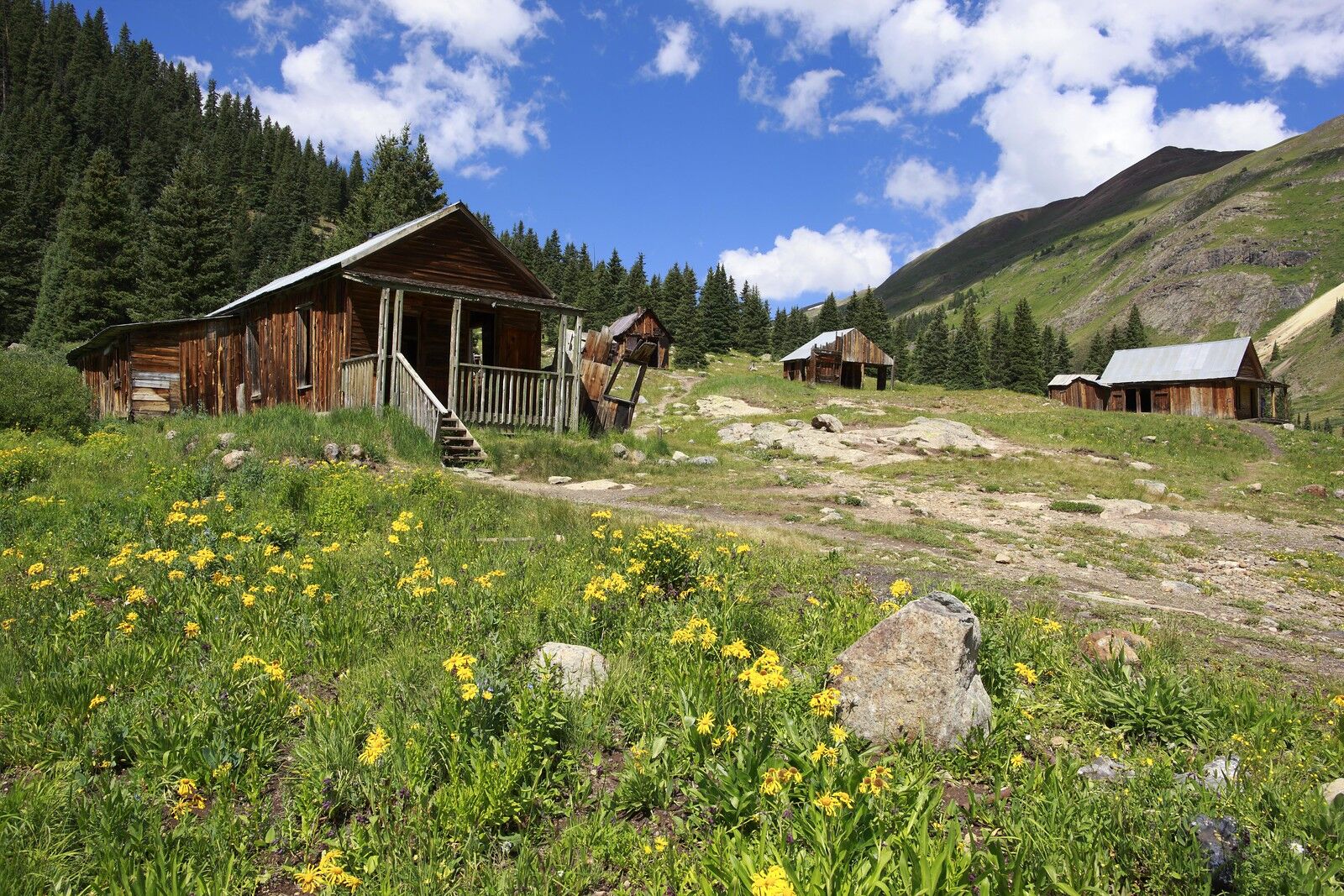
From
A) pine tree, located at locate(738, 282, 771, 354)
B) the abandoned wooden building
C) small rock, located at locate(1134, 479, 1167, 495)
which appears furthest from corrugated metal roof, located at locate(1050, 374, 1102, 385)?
small rock, located at locate(1134, 479, 1167, 495)

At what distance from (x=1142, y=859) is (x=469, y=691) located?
3162mm

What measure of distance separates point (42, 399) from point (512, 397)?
965cm

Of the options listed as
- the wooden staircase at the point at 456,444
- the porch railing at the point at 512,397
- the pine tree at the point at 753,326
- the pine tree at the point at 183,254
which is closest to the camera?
the wooden staircase at the point at 456,444

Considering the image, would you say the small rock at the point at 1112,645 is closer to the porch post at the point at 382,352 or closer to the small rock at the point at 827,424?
the porch post at the point at 382,352

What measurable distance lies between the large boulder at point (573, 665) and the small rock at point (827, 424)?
74.6 ft

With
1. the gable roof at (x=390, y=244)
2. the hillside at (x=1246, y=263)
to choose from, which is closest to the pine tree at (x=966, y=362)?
the gable roof at (x=390, y=244)

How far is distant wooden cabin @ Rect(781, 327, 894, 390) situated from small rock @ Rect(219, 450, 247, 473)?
4399cm

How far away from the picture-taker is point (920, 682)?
3.83m

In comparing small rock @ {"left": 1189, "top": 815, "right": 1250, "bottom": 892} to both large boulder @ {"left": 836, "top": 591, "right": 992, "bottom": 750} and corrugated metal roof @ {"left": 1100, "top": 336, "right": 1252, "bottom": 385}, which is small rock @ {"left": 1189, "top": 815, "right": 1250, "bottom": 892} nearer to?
large boulder @ {"left": 836, "top": 591, "right": 992, "bottom": 750}

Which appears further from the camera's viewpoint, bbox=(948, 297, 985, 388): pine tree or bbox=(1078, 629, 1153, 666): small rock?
bbox=(948, 297, 985, 388): pine tree

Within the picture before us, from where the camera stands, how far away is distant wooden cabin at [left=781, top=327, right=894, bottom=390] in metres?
51.4

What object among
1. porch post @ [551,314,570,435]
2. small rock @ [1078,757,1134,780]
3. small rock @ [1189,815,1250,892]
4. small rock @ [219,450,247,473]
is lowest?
small rock @ [1078,757,1134,780]

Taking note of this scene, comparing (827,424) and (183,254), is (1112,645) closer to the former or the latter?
(827,424)

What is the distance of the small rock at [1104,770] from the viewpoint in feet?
11.6
